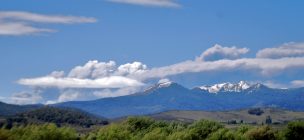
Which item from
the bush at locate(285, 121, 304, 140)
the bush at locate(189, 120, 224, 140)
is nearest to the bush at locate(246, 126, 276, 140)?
the bush at locate(285, 121, 304, 140)

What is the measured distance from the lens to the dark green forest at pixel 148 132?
155 metres

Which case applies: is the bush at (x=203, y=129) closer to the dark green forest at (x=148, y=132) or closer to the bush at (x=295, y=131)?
the dark green forest at (x=148, y=132)

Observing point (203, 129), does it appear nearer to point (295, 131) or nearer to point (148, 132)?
point (148, 132)

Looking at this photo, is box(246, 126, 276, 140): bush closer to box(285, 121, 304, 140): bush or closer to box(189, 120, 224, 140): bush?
box(285, 121, 304, 140): bush

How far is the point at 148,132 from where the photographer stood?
17950 cm

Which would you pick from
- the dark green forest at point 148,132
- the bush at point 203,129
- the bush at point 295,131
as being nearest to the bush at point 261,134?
the dark green forest at point 148,132

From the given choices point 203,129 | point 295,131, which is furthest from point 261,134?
point 203,129

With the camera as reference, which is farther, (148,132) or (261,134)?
(261,134)

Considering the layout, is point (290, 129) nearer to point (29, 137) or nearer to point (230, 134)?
point (230, 134)

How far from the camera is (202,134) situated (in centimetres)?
17875

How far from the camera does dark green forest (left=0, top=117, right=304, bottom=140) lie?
509ft

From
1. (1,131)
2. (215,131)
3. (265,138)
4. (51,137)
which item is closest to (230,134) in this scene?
(215,131)

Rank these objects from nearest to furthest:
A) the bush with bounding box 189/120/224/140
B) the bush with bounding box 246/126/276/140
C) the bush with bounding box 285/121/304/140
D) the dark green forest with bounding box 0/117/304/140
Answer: the dark green forest with bounding box 0/117/304/140
the bush with bounding box 189/120/224/140
the bush with bounding box 246/126/276/140
the bush with bounding box 285/121/304/140

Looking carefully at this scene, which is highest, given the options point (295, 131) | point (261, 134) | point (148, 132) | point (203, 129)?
point (295, 131)
